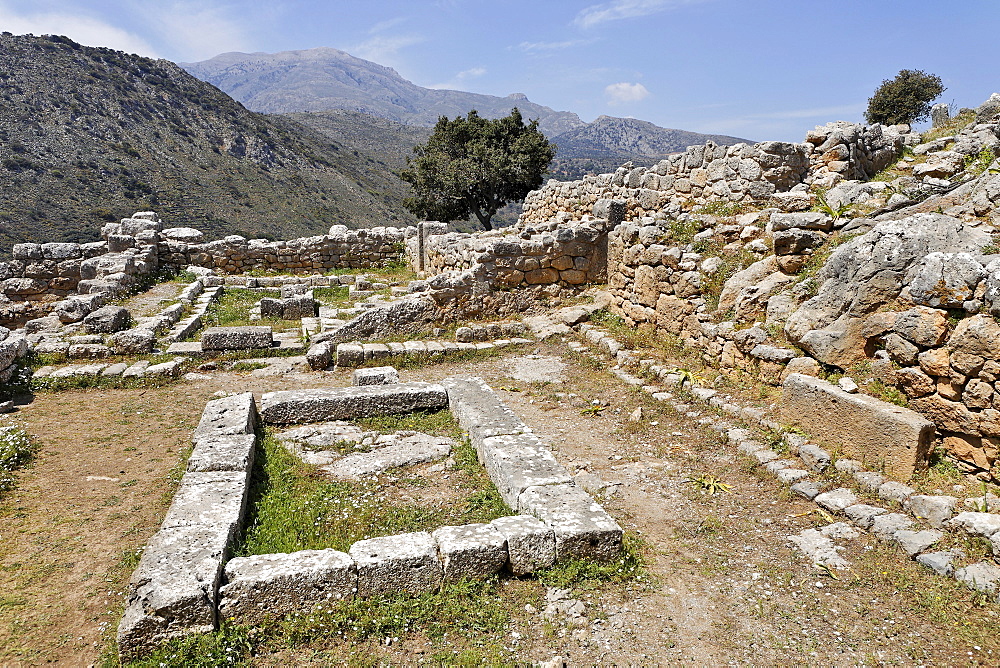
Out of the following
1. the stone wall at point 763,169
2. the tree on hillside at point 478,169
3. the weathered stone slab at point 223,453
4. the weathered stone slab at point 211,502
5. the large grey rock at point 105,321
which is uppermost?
the tree on hillside at point 478,169

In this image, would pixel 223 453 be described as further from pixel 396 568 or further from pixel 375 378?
pixel 375 378

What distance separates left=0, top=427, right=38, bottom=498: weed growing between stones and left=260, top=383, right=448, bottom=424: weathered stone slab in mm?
2452

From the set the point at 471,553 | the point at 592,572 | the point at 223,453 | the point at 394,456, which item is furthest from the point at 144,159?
the point at 592,572

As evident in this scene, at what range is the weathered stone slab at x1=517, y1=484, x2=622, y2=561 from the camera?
14.5 feet

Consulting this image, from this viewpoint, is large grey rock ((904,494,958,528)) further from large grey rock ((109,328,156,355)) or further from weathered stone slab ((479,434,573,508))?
large grey rock ((109,328,156,355))

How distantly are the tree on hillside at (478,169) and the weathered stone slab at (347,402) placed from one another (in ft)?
84.5

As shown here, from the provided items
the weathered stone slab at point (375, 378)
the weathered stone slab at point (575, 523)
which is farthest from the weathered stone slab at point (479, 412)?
the weathered stone slab at point (575, 523)

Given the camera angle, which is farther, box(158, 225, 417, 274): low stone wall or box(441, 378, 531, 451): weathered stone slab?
box(158, 225, 417, 274): low stone wall

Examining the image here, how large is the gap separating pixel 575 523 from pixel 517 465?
1.09m

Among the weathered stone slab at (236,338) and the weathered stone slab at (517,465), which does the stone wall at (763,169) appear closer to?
the weathered stone slab at (517,465)

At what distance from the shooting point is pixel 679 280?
9.59 metres

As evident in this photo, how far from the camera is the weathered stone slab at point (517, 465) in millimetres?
5227

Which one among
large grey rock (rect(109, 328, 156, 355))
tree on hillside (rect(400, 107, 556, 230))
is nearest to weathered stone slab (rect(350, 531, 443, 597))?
large grey rock (rect(109, 328, 156, 355))

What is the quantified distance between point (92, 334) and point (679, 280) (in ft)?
36.1
